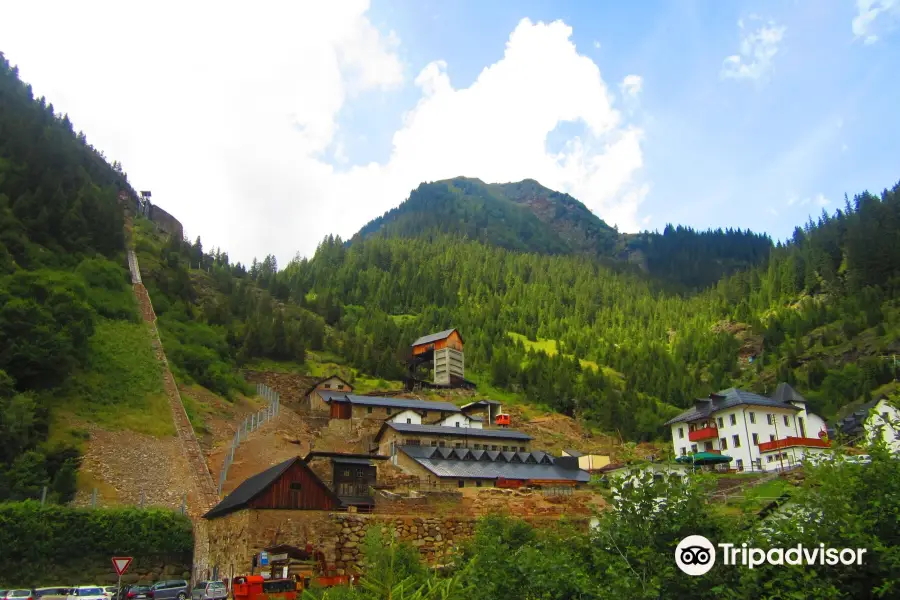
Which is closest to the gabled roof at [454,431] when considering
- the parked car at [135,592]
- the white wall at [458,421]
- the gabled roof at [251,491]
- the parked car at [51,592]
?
the white wall at [458,421]

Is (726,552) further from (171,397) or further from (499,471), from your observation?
(171,397)

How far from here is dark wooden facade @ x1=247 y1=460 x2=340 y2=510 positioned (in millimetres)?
26359

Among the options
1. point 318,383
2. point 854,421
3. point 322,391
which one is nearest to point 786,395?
point 854,421

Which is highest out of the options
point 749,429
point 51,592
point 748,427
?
point 748,427

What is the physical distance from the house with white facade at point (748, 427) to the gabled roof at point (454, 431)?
1729 cm

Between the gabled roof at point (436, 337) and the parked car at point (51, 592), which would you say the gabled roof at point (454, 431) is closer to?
the parked car at point (51, 592)

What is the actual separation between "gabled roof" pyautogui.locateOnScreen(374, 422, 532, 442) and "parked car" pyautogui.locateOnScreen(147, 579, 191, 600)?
25821mm

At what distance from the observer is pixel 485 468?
4603cm

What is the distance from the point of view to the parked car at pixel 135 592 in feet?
79.5

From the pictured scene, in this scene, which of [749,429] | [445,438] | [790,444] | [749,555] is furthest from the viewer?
[749,429]

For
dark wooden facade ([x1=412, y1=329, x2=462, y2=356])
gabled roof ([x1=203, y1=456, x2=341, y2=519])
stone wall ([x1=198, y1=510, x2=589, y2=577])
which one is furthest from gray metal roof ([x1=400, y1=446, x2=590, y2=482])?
dark wooden facade ([x1=412, y1=329, x2=462, y2=356])

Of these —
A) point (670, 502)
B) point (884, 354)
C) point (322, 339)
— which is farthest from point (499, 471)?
point (884, 354)

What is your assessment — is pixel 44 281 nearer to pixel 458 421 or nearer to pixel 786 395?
pixel 458 421

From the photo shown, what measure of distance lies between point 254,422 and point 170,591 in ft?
85.7
